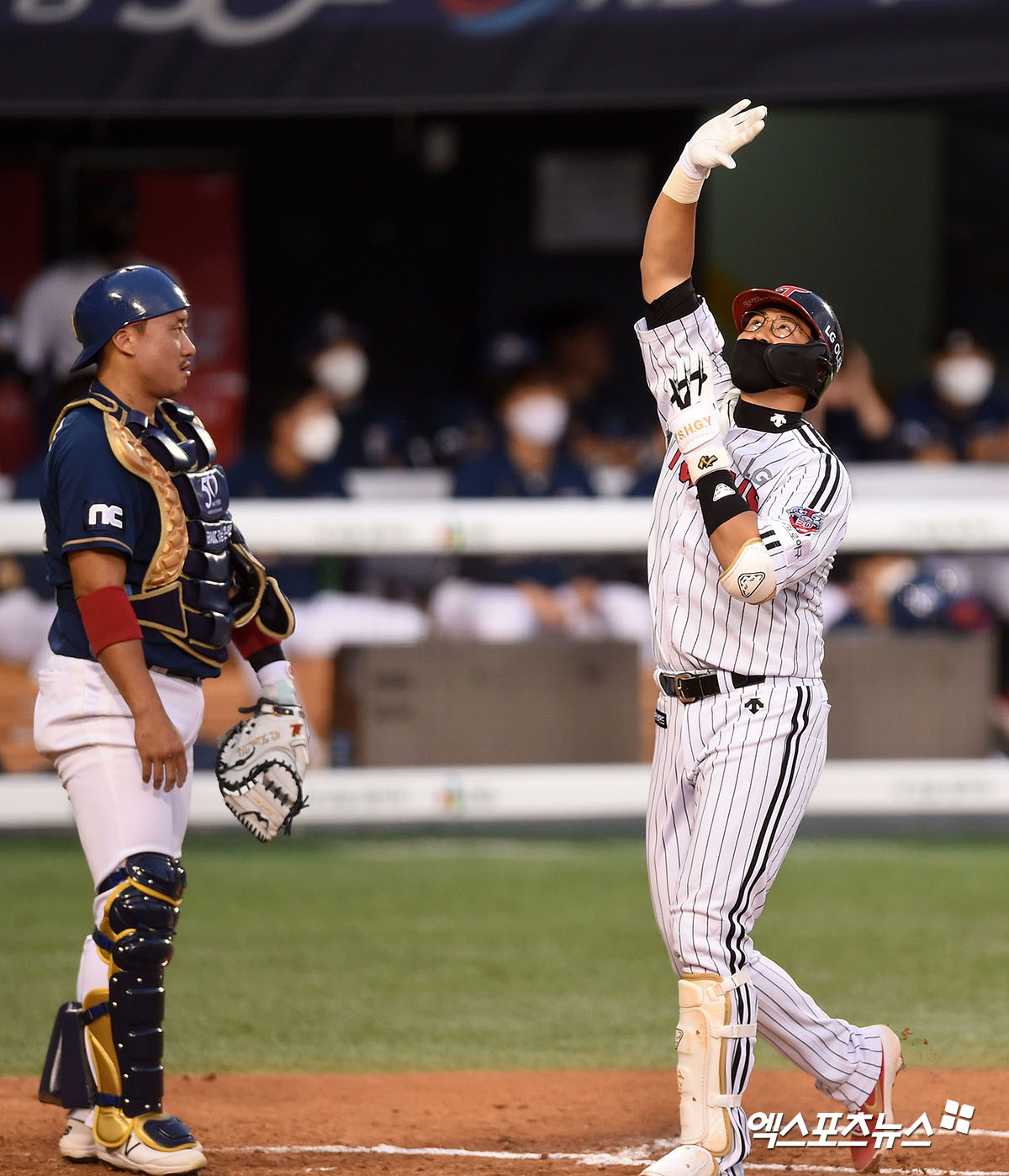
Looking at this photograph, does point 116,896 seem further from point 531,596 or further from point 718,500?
point 531,596

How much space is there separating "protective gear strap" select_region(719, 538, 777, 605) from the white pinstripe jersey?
0.10 m

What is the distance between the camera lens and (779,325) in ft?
12.2

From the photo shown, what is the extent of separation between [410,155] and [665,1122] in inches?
330

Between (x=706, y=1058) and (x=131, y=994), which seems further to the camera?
(x=131, y=994)

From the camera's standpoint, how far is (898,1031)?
4.96 meters

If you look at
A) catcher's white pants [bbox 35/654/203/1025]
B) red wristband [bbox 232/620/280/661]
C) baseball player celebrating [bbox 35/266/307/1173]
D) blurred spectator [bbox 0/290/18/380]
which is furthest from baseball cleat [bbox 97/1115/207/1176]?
blurred spectator [bbox 0/290/18/380]

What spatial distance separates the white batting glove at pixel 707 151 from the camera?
3553 mm

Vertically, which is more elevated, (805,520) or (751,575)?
(805,520)

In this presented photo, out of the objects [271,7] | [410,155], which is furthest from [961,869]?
[410,155]

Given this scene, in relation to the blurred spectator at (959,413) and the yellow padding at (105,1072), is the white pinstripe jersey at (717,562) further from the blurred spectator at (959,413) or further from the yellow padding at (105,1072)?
the blurred spectator at (959,413)

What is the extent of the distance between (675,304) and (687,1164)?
62.7 inches

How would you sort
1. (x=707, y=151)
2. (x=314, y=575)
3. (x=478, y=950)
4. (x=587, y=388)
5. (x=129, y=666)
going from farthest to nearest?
(x=587, y=388), (x=314, y=575), (x=478, y=950), (x=129, y=666), (x=707, y=151)

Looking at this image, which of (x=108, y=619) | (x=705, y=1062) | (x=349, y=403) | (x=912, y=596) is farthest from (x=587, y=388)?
(x=705, y=1062)

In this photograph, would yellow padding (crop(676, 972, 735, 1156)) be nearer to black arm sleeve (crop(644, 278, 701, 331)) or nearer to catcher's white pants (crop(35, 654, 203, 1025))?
catcher's white pants (crop(35, 654, 203, 1025))
